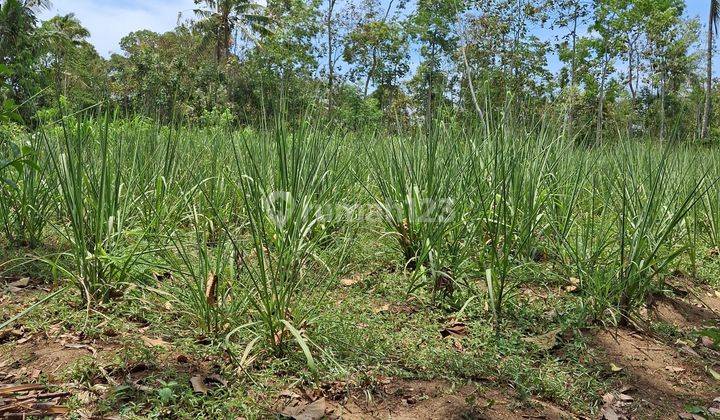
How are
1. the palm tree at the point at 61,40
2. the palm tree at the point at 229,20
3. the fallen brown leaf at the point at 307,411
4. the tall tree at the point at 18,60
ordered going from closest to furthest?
the fallen brown leaf at the point at 307,411, the tall tree at the point at 18,60, the palm tree at the point at 61,40, the palm tree at the point at 229,20

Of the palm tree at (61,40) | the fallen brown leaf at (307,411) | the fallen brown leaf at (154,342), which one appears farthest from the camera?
the palm tree at (61,40)

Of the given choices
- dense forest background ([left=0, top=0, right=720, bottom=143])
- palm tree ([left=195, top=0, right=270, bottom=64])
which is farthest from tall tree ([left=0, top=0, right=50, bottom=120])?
palm tree ([left=195, top=0, right=270, bottom=64])

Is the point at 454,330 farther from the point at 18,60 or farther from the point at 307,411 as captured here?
the point at 18,60

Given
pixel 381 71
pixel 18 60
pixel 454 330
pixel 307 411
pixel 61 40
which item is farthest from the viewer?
pixel 381 71

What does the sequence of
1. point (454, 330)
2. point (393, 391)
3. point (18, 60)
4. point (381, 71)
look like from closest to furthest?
point (393, 391)
point (454, 330)
point (18, 60)
point (381, 71)

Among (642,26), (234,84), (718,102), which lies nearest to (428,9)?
(642,26)

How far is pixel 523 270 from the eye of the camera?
95.1 inches

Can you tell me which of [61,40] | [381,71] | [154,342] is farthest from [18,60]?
[381,71]

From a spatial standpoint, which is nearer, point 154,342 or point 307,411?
point 307,411

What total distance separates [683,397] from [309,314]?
1.33 meters

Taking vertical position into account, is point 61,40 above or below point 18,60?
above

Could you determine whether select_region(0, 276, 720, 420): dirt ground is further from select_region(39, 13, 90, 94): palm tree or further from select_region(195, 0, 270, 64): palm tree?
select_region(195, 0, 270, 64): palm tree

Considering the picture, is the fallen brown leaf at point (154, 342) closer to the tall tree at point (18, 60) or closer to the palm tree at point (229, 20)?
the tall tree at point (18, 60)

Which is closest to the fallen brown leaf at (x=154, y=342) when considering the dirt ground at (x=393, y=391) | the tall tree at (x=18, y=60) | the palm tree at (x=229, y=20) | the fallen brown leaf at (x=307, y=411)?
the dirt ground at (x=393, y=391)
